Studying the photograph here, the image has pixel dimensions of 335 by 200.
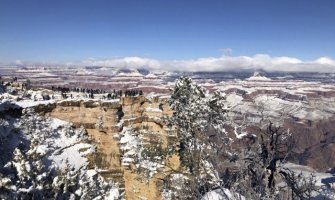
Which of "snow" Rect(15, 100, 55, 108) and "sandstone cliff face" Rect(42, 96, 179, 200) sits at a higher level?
"snow" Rect(15, 100, 55, 108)

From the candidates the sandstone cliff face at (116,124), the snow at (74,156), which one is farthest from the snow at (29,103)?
the snow at (74,156)

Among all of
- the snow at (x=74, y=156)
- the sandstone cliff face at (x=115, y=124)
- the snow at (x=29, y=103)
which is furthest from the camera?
the sandstone cliff face at (x=115, y=124)

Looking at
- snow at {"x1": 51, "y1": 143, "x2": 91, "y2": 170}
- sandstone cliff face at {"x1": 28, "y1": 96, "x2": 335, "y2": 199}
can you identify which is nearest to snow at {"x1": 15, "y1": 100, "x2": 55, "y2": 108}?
sandstone cliff face at {"x1": 28, "y1": 96, "x2": 335, "y2": 199}

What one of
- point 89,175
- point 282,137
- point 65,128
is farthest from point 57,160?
point 282,137

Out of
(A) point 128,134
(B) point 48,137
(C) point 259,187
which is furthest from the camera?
(A) point 128,134

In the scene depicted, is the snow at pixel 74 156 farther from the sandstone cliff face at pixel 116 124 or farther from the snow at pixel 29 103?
the snow at pixel 29 103

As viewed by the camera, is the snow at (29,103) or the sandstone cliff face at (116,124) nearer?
the snow at (29,103)

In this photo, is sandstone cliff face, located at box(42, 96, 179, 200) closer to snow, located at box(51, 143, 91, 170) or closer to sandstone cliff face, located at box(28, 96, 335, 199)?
sandstone cliff face, located at box(28, 96, 335, 199)

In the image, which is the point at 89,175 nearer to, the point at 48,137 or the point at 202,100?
the point at 48,137

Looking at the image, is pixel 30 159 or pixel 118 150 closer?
pixel 30 159
